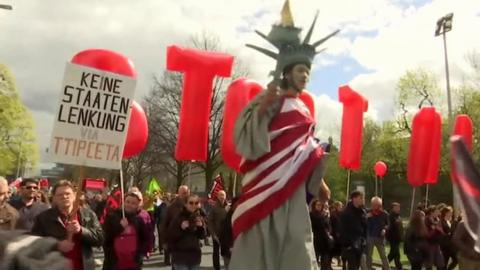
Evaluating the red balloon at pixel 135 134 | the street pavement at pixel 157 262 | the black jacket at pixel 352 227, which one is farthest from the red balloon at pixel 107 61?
the street pavement at pixel 157 262

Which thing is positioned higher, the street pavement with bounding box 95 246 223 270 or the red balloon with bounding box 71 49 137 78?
the red balloon with bounding box 71 49 137 78

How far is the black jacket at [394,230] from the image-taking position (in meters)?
15.7

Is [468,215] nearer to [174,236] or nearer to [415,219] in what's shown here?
[174,236]

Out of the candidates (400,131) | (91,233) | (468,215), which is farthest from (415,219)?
(400,131)

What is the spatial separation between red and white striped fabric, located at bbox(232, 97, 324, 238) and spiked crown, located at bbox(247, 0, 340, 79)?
28cm

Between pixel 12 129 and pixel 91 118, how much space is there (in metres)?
47.5

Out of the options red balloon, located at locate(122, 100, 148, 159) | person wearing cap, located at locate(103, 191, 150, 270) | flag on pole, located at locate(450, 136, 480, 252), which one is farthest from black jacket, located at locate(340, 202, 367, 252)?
flag on pole, located at locate(450, 136, 480, 252)

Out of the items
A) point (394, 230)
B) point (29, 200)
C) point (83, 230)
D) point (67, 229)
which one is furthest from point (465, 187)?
point (394, 230)

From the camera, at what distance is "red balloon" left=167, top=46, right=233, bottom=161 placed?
29.8 ft

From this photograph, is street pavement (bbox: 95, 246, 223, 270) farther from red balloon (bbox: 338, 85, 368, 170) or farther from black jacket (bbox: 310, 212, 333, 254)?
red balloon (bbox: 338, 85, 368, 170)

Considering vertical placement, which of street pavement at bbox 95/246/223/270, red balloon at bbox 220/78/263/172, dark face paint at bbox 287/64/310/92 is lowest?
street pavement at bbox 95/246/223/270

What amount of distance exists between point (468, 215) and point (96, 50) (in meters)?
5.69

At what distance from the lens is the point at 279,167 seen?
15.4ft

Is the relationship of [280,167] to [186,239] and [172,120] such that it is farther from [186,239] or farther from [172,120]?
[172,120]
